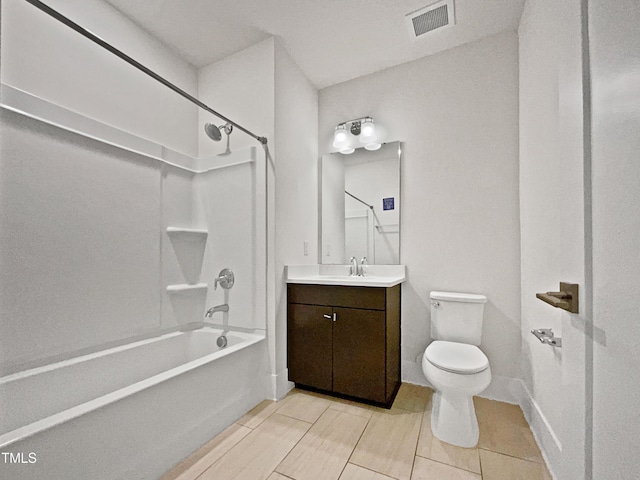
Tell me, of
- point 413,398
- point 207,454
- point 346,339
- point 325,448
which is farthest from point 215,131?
point 413,398

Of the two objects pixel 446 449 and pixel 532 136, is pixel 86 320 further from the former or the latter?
pixel 532 136

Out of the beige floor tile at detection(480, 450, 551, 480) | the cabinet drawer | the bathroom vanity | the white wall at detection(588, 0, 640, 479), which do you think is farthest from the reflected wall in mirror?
the white wall at detection(588, 0, 640, 479)

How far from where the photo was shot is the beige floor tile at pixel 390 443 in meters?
1.31

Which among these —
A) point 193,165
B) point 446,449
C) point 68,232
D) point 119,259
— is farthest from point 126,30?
point 446,449

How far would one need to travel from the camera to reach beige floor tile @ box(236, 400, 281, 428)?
65.9 inches

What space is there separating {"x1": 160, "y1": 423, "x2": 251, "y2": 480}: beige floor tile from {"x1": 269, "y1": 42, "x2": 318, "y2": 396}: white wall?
0.43 metres

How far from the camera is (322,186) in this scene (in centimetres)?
265

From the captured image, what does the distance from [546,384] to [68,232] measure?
2.80 meters

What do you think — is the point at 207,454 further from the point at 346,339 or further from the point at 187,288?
the point at 187,288

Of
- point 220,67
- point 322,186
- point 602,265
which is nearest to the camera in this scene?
point 602,265

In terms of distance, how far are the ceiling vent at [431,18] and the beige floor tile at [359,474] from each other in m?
2.73

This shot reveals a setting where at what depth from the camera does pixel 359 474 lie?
49.8 inches

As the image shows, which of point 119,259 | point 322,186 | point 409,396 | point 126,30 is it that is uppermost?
point 126,30

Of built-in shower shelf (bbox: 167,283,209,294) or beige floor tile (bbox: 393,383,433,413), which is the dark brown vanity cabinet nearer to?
beige floor tile (bbox: 393,383,433,413)
